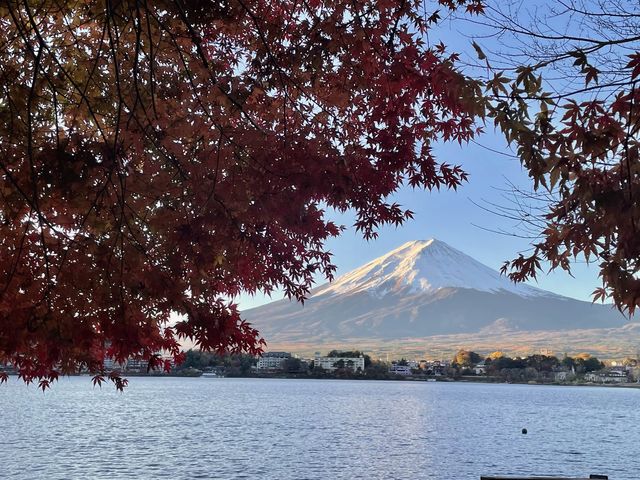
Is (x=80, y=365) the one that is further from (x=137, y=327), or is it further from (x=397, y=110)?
(x=397, y=110)

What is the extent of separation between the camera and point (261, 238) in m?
6.18

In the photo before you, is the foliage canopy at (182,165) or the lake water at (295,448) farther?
the lake water at (295,448)

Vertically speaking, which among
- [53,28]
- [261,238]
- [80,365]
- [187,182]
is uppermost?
[53,28]

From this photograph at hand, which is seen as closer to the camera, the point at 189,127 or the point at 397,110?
the point at 189,127

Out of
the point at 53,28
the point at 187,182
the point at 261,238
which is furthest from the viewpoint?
the point at 53,28

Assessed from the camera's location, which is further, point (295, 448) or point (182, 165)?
point (295, 448)

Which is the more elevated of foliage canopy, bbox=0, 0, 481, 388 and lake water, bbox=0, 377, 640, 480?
foliage canopy, bbox=0, 0, 481, 388

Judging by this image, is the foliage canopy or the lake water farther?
the lake water

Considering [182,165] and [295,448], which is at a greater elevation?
[182,165]

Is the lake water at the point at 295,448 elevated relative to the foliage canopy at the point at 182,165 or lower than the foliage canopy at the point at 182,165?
lower

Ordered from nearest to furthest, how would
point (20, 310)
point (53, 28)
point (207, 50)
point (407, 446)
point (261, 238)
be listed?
point (20, 310) < point (261, 238) < point (53, 28) < point (207, 50) < point (407, 446)

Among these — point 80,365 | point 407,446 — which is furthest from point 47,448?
point 80,365

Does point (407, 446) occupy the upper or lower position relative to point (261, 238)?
lower

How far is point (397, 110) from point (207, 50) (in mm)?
2542
